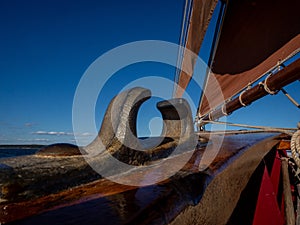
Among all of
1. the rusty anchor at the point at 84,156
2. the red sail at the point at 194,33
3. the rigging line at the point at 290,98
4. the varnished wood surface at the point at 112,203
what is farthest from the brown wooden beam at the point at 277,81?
the red sail at the point at 194,33

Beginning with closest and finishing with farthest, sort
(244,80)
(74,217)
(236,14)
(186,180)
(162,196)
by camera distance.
→ (74,217) < (162,196) < (186,180) < (244,80) < (236,14)

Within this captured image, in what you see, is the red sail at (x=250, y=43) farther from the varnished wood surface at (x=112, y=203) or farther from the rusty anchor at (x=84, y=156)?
the varnished wood surface at (x=112, y=203)

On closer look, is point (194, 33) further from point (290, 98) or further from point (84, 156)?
point (84, 156)

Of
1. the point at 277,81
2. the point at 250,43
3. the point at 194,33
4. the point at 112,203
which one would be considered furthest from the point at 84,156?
the point at 194,33

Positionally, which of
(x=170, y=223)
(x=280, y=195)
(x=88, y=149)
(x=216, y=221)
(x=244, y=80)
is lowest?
(x=280, y=195)

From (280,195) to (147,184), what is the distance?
5.88 ft

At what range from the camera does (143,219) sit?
0.37 metres

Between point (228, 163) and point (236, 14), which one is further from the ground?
point (236, 14)

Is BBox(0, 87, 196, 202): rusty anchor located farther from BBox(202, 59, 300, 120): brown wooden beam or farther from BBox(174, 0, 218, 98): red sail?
BBox(174, 0, 218, 98): red sail

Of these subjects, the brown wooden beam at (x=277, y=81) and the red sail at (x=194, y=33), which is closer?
the brown wooden beam at (x=277, y=81)

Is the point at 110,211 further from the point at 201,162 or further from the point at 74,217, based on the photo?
the point at 201,162

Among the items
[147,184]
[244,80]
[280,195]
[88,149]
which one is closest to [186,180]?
[147,184]

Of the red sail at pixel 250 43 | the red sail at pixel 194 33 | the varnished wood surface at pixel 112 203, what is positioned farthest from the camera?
the red sail at pixel 194 33

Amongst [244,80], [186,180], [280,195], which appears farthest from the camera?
[244,80]
